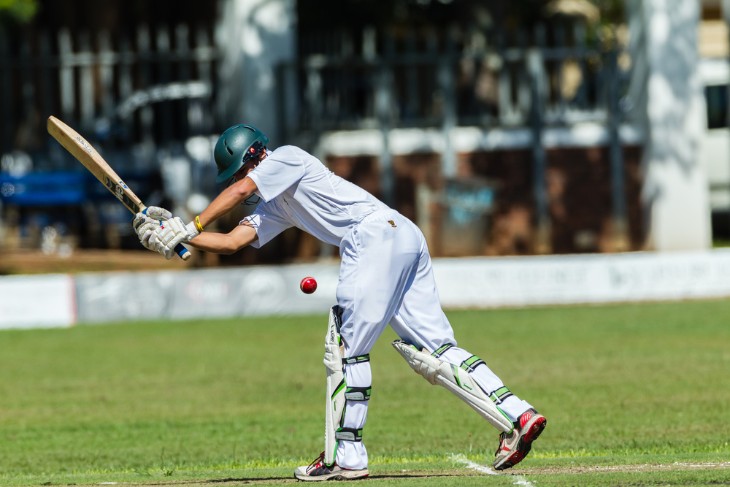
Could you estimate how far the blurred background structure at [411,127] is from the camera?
22.4 m

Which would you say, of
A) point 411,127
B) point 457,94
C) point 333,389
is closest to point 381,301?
point 333,389

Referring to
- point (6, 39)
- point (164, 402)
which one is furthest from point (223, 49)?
point (164, 402)

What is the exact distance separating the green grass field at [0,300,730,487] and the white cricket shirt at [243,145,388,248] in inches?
52.3

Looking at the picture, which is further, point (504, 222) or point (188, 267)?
point (504, 222)

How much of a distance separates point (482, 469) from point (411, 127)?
1528cm

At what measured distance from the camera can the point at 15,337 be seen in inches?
693

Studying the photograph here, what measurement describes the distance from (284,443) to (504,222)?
13.7 m

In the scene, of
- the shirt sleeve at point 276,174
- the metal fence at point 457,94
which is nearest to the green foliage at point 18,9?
the metal fence at point 457,94

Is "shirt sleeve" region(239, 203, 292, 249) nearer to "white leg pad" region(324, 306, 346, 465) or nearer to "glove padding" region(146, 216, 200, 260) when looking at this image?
"glove padding" region(146, 216, 200, 260)

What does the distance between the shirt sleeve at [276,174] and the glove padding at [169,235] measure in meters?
0.40

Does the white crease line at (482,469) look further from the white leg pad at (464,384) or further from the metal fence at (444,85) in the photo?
the metal fence at (444,85)

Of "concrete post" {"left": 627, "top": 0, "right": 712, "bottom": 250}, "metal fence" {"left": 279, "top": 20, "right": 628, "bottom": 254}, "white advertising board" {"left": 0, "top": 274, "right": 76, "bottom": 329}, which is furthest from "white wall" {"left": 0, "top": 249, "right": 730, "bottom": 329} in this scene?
"concrete post" {"left": 627, "top": 0, "right": 712, "bottom": 250}

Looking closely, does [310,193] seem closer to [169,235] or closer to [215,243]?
[215,243]

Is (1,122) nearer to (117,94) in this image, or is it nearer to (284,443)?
(117,94)
